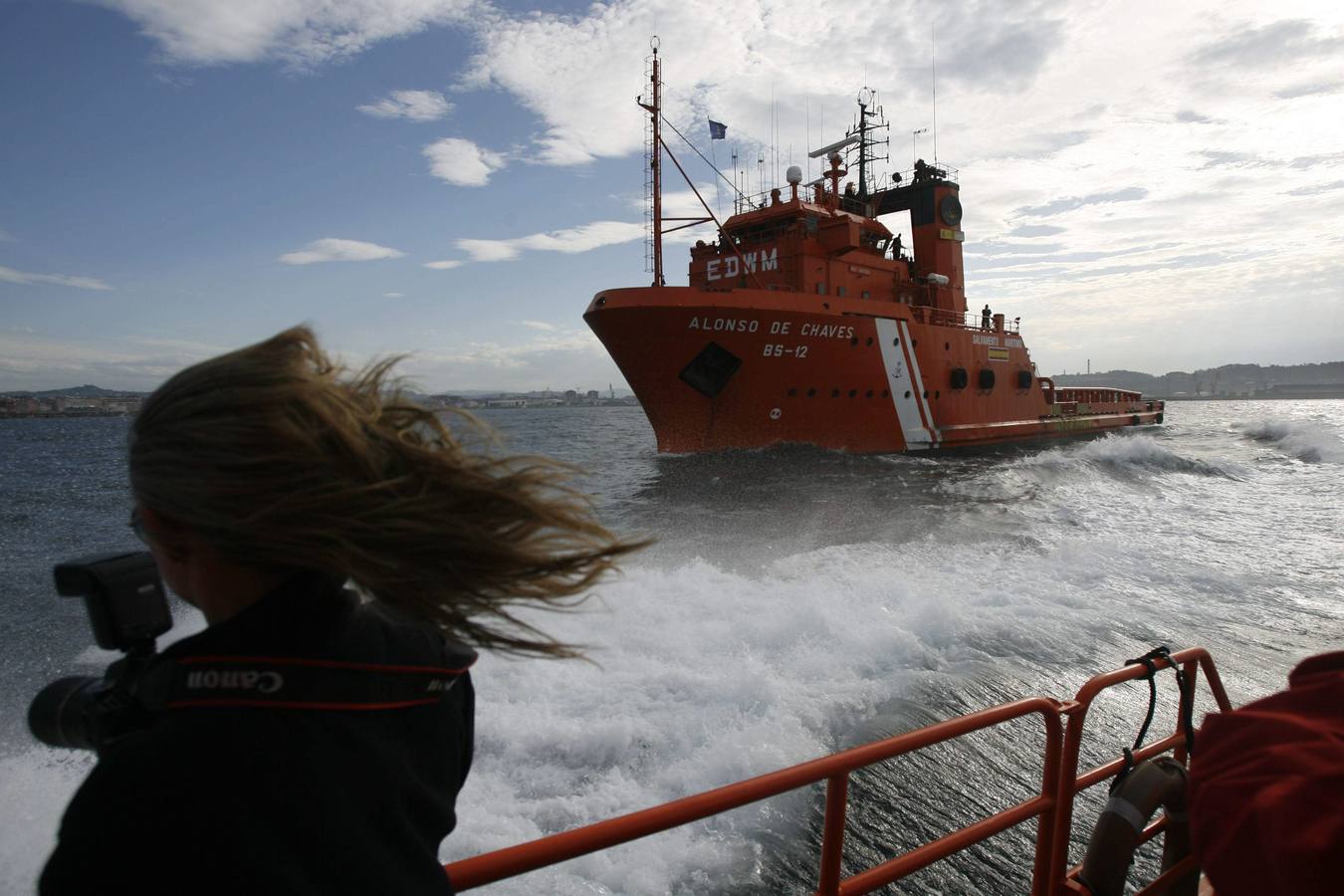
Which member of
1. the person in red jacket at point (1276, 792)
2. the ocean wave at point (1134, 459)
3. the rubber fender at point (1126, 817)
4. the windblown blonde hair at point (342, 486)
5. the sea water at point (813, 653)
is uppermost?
the windblown blonde hair at point (342, 486)

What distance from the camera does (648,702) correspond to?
442cm

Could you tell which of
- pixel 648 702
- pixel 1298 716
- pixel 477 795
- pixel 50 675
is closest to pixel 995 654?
pixel 648 702

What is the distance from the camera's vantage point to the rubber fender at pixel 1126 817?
238 cm

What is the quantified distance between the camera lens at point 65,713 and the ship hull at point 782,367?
1383 centimetres

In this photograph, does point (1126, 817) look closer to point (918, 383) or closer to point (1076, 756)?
point (1076, 756)

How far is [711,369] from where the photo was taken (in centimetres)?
1541

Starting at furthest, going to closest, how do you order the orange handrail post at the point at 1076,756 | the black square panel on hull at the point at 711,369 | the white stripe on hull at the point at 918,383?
the white stripe on hull at the point at 918,383 < the black square panel on hull at the point at 711,369 < the orange handrail post at the point at 1076,756

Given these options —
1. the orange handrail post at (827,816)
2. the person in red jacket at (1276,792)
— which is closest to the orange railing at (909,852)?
the orange handrail post at (827,816)

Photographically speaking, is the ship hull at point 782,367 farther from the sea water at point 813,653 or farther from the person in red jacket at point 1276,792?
the person in red jacket at point 1276,792

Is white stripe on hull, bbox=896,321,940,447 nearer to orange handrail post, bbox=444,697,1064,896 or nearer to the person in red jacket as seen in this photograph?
orange handrail post, bbox=444,697,1064,896

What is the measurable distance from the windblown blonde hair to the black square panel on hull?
14.1 meters

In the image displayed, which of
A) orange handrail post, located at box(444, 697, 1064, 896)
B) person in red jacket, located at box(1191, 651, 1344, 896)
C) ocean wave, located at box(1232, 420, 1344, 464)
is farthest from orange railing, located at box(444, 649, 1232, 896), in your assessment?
ocean wave, located at box(1232, 420, 1344, 464)

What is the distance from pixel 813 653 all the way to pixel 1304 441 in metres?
31.6

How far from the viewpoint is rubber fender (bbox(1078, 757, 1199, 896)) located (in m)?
2.38
